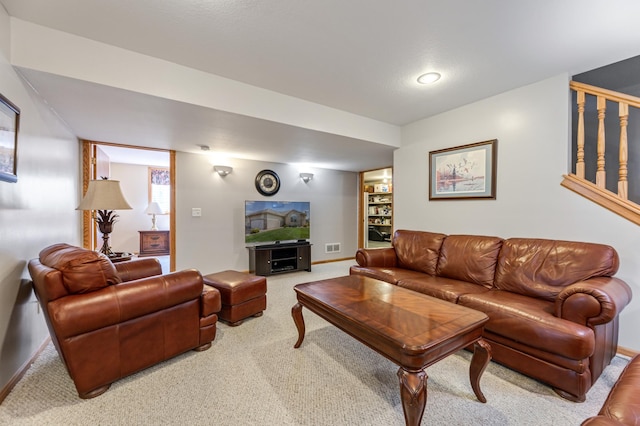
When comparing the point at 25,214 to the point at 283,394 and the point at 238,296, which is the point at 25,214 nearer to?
the point at 238,296

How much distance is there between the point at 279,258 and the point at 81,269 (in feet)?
10.3

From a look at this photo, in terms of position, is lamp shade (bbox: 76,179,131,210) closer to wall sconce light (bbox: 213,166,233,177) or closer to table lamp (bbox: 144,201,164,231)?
wall sconce light (bbox: 213,166,233,177)

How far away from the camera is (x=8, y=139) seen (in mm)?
1530

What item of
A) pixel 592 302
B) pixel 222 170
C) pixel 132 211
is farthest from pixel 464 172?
pixel 132 211

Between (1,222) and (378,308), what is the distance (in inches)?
90.2

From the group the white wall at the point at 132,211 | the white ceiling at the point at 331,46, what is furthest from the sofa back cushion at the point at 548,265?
the white wall at the point at 132,211

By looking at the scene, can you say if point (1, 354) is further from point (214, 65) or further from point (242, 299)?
point (214, 65)

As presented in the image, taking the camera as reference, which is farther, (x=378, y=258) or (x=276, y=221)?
(x=276, y=221)

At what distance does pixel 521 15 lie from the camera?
1.64 meters

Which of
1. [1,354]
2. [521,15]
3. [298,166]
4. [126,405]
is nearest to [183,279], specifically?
[126,405]

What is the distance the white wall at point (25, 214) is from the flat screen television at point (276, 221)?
2.36 m

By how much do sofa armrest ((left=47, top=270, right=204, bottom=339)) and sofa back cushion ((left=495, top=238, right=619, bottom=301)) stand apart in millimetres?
2604

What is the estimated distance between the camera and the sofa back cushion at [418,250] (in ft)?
9.57

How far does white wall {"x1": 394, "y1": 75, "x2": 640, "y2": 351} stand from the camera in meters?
2.07
